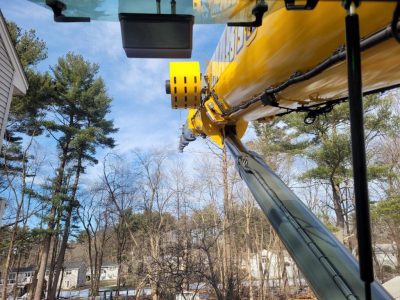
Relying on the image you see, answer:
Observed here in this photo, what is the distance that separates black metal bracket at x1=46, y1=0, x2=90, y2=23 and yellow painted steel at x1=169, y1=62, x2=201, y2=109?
2.47m

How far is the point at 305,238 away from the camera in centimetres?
223

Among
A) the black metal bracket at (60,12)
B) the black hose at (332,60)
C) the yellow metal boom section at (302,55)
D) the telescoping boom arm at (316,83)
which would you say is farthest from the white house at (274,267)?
the black metal bracket at (60,12)

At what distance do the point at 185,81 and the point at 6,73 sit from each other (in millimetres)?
5193

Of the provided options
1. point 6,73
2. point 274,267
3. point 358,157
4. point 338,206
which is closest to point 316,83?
point 358,157

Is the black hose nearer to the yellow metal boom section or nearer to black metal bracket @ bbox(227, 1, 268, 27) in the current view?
the yellow metal boom section

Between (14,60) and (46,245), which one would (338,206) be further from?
(46,245)

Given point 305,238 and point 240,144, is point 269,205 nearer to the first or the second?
point 305,238

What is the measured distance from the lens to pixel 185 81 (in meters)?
3.91

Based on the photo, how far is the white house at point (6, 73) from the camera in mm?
6805

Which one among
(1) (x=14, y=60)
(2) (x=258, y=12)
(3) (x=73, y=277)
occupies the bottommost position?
(2) (x=258, y=12)

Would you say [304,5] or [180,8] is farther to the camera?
[180,8]

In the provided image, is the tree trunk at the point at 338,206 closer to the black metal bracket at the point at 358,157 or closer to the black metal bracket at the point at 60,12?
the black metal bracket at the point at 60,12

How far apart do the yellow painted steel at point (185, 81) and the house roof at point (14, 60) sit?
5.16 metres

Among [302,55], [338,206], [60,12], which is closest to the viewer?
[60,12]
